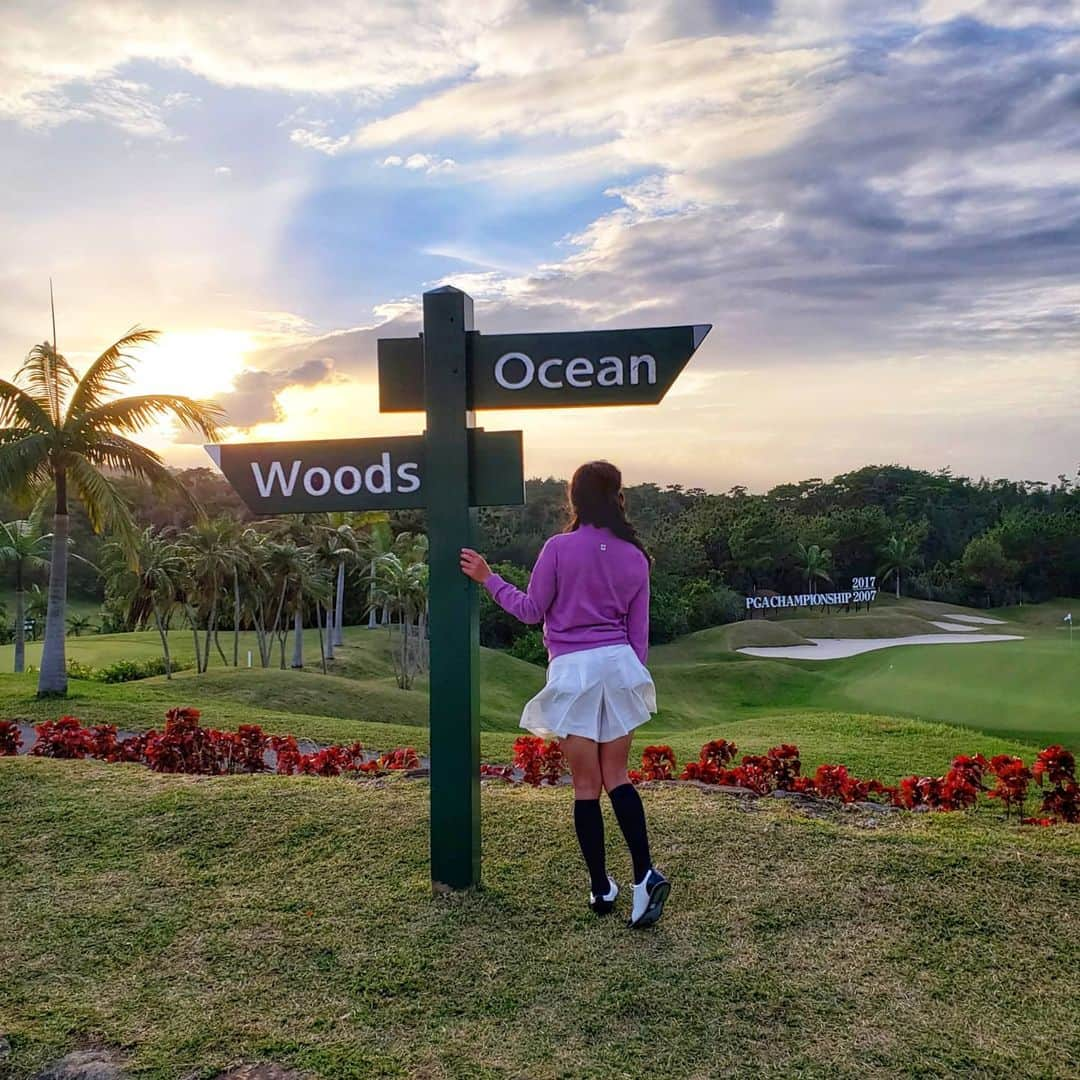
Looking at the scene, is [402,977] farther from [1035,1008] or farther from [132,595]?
[132,595]

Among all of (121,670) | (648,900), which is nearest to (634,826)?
(648,900)

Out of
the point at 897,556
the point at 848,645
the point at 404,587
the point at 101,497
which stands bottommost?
the point at 848,645

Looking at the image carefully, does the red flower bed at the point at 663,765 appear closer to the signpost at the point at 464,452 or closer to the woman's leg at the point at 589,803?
the signpost at the point at 464,452

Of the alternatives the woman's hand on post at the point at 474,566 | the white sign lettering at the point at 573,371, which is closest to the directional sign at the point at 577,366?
the white sign lettering at the point at 573,371

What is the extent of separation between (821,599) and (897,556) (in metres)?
7.31

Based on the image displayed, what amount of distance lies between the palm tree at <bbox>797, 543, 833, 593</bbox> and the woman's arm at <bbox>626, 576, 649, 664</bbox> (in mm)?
53972

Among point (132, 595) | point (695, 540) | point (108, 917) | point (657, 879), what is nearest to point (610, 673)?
point (657, 879)

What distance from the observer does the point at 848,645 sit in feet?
124

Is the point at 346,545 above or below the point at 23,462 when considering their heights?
below

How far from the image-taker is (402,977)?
331 centimetres

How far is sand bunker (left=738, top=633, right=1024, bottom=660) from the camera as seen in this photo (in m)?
34.8

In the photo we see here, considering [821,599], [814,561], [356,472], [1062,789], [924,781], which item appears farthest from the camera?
[814,561]

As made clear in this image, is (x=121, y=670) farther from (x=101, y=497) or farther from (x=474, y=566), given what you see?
(x=474, y=566)

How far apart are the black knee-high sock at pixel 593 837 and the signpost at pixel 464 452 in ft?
1.76
